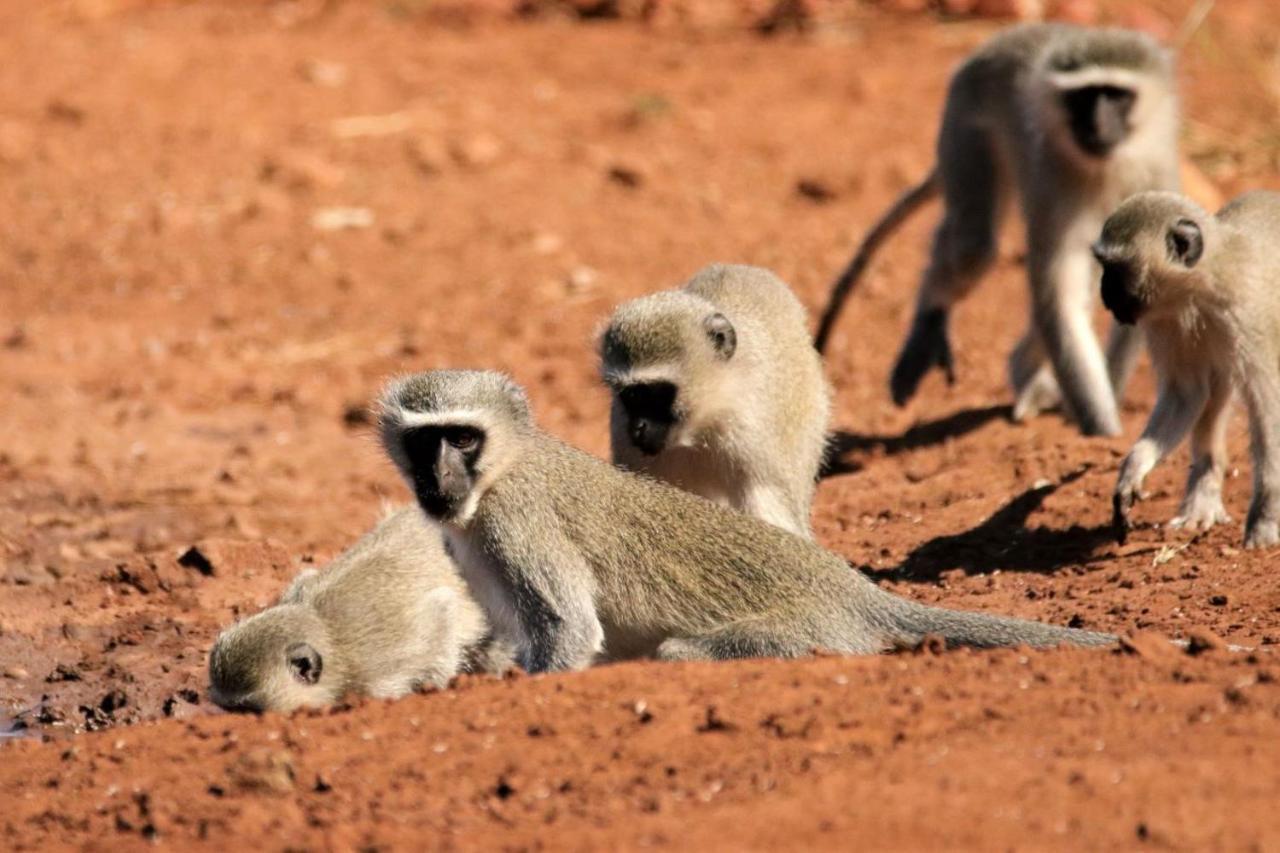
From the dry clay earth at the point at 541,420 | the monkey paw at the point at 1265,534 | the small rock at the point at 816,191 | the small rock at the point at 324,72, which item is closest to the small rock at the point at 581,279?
the dry clay earth at the point at 541,420

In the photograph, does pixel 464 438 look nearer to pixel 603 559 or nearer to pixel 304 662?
pixel 603 559

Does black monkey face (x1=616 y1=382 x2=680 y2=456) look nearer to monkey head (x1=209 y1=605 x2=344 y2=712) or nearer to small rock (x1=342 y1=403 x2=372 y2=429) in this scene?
monkey head (x1=209 y1=605 x2=344 y2=712)

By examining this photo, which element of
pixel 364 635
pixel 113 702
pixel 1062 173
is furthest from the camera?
pixel 1062 173

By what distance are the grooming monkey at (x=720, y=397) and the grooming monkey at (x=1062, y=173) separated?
2205mm

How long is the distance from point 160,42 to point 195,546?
32.9 ft

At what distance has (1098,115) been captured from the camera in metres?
9.58

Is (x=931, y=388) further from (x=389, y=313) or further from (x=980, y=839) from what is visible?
(x=980, y=839)

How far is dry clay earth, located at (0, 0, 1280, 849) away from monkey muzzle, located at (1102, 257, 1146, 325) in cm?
91

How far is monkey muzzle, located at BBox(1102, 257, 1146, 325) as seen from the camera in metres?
7.47

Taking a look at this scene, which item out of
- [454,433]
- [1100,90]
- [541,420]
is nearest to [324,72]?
[541,420]

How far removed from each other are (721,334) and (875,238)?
160 inches

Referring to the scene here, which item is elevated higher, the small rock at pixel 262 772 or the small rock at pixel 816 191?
the small rock at pixel 262 772

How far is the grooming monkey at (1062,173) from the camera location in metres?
9.62

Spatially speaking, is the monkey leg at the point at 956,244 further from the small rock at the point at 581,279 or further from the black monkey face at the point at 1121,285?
the black monkey face at the point at 1121,285
